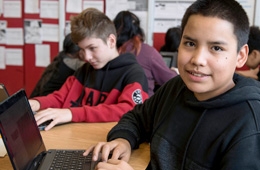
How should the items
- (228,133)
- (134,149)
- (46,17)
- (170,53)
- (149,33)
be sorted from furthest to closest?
(46,17) < (149,33) < (170,53) < (134,149) < (228,133)

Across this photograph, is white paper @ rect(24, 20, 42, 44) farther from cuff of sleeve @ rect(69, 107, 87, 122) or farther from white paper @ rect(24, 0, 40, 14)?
cuff of sleeve @ rect(69, 107, 87, 122)

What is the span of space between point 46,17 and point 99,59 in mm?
2155

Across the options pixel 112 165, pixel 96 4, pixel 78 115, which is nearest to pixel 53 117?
pixel 78 115

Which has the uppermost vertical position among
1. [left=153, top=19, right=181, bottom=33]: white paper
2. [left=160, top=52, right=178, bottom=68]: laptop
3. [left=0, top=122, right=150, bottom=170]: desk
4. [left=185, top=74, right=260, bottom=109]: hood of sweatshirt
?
[left=153, top=19, right=181, bottom=33]: white paper

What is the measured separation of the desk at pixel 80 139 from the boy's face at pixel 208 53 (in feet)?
0.97

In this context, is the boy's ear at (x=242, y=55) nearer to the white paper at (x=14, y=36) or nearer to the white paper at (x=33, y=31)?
the white paper at (x=33, y=31)

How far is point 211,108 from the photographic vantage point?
2.55 ft

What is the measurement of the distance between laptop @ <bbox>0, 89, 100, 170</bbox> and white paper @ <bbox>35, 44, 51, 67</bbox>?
108 inches

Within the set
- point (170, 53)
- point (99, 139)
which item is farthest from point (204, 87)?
point (170, 53)

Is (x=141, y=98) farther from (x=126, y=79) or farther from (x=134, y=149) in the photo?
(x=134, y=149)

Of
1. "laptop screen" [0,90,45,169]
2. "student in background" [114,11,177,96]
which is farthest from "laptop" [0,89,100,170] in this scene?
"student in background" [114,11,177,96]

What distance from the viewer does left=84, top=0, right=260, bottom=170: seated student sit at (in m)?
0.69

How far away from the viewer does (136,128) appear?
1.00m

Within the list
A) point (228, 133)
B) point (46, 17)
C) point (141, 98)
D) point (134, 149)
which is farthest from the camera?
point (46, 17)
